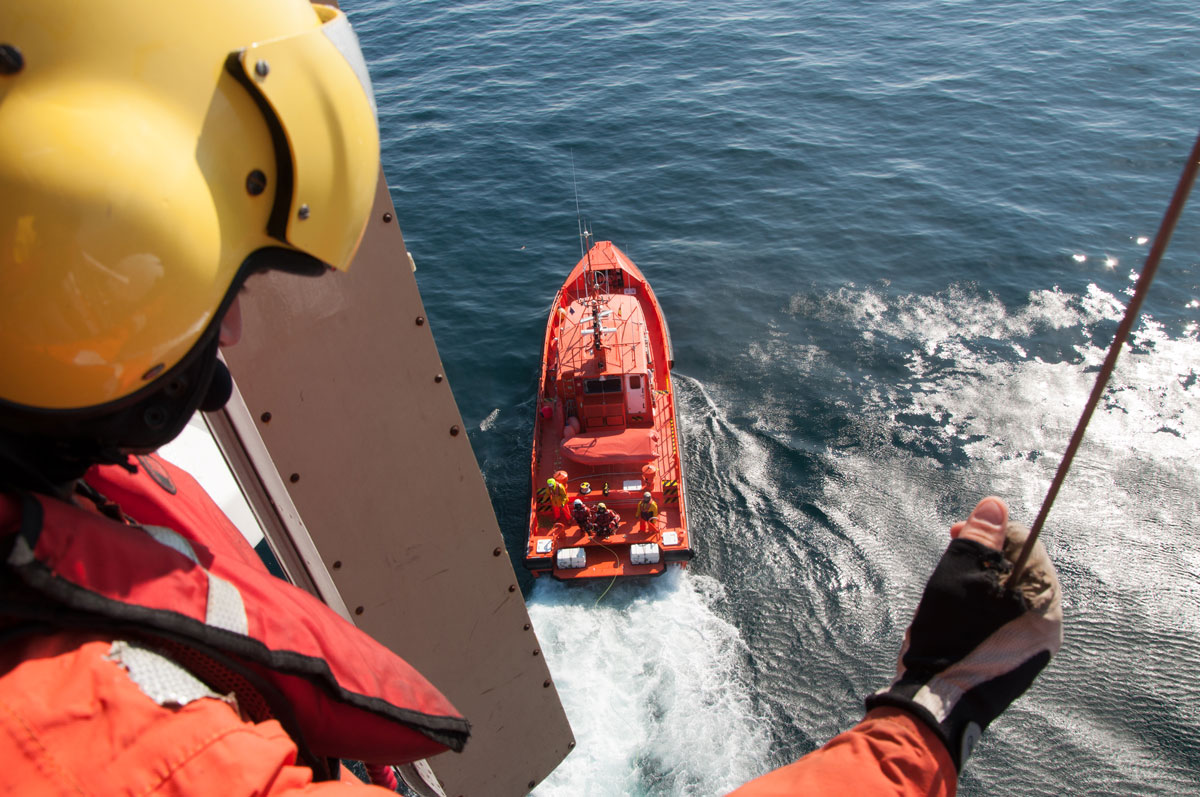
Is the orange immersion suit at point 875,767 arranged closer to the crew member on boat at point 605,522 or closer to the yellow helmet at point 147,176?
the yellow helmet at point 147,176

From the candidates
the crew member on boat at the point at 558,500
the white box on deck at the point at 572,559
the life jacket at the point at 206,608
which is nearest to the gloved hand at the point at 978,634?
the life jacket at the point at 206,608

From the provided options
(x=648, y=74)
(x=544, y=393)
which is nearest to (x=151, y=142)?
(x=544, y=393)

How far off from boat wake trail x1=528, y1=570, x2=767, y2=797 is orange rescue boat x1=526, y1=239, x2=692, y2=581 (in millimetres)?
496

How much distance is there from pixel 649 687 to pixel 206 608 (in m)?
9.27

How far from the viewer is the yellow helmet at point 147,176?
0.96 m

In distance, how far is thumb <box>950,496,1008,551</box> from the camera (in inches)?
61.9

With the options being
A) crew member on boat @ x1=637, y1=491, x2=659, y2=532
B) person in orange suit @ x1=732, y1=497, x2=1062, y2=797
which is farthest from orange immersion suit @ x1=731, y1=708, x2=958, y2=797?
crew member on boat @ x1=637, y1=491, x2=659, y2=532

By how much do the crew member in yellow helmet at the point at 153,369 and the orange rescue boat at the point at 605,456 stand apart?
9807mm

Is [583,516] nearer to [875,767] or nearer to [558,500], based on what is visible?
[558,500]

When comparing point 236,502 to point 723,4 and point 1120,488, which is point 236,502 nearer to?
point 1120,488

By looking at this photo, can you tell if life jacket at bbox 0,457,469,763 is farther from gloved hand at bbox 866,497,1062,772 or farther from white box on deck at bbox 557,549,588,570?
white box on deck at bbox 557,549,588,570

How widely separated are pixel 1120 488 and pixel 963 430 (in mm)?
2446

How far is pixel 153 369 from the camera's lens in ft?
3.80

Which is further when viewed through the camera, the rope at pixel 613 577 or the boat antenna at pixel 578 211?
the boat antenna at pixel 578 211
